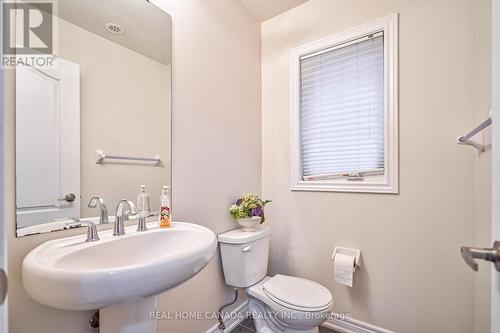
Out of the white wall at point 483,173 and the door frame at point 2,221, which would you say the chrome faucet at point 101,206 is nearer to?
the door frame at point 2,221

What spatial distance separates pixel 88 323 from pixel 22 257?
377 millimetres

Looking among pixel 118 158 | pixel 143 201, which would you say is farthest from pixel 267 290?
pixel 118 158

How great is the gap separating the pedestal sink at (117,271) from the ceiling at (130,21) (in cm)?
90

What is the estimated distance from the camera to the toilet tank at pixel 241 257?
146cm

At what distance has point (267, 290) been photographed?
1385 mm

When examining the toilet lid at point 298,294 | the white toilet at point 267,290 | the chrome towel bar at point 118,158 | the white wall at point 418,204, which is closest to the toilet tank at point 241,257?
the white toilet at point 267,290

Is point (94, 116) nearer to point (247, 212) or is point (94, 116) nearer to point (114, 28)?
point (114, 28)

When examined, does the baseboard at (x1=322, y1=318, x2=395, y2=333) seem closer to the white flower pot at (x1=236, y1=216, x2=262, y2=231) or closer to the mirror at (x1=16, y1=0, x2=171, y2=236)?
the white flower pot at (x1=236, y1=216, x2=262, y2=231)

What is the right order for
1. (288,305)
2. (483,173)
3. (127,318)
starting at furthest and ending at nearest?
(288,305)
(483,173)
(127,318)

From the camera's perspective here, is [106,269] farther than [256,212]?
No

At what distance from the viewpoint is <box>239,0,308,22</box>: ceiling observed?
68.6 inches

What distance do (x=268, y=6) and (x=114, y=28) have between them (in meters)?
1.22

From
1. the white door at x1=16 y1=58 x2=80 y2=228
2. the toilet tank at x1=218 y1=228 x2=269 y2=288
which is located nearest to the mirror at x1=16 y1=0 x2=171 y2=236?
the white door at x1=16 y1=58 x2=80 y2=228

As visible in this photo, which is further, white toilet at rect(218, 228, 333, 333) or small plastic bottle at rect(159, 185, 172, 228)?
white toilet at rect(218, 228, 333, 333)
